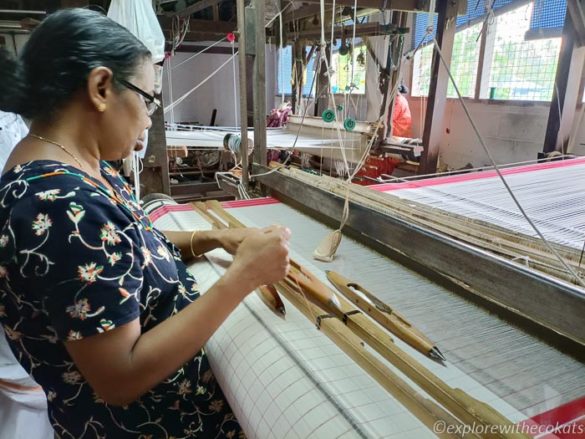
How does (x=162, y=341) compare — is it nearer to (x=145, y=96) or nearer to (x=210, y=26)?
(x=145, y=96)

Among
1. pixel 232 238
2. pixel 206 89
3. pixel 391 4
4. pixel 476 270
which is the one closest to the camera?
pixel 476 270

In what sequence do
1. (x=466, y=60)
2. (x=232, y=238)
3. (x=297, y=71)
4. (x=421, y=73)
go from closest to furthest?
(x=232, y=238), (x=466, y=60), (x=297, y=71), (x=421, y=73)

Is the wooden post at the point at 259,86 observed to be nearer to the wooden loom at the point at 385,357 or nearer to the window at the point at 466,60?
the wooden loom at the point at 385,357

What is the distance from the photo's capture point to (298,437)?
23.5 inches

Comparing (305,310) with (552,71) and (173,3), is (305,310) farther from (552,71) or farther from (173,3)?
(552,71)

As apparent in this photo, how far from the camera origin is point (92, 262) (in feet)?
1.97

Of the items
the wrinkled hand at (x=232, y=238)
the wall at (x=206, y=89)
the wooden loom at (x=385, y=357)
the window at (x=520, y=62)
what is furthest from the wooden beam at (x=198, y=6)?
the wall at (x=206, y=89)

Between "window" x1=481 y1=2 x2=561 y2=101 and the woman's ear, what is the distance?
4.42m

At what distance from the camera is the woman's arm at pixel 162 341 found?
2.04 feet

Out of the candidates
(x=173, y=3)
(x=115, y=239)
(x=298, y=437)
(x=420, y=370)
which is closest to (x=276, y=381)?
(x=298, y=437)

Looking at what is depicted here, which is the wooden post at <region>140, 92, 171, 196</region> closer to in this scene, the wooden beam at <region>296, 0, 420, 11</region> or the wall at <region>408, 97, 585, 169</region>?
the wooden beam at <region>296, 0, 420, 11</region>

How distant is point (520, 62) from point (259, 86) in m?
3.90

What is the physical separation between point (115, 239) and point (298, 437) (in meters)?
0.39

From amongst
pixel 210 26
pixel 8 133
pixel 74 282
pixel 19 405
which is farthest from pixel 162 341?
pixel 210 26
